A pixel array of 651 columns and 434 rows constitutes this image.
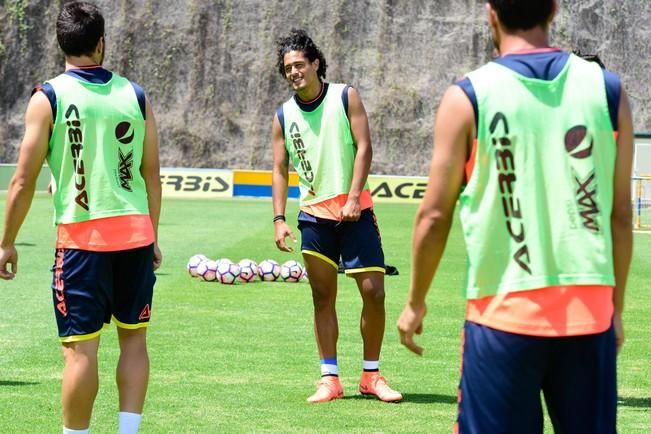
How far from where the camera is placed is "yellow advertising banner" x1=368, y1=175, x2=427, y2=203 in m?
37.9

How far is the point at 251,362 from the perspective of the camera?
31.3ft

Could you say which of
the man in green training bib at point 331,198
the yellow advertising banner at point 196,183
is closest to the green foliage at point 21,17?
the yellow advertising banner at point 196,183

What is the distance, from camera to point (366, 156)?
8094mm

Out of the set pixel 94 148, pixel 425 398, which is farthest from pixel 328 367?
pixel 94 148

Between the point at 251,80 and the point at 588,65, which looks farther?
the point at 251,80

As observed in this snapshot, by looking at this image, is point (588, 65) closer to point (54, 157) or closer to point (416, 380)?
point (54, 157)

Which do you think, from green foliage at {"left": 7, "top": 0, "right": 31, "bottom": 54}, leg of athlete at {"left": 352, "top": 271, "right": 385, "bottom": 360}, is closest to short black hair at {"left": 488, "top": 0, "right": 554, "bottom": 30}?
leg of athlete at {"left": 352, "top": 271, "right": 385, "bottom": 360}

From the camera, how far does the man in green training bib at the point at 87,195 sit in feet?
18.9

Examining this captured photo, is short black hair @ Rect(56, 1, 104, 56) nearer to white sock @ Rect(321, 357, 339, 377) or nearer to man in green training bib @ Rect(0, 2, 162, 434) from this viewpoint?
man in green training bib @ Rect(0, 2, 162, 434)

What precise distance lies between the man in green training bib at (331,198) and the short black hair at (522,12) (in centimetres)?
415

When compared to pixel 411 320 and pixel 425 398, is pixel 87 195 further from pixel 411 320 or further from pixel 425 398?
pixel 425 398

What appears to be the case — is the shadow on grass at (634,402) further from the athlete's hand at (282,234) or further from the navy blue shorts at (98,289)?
the navy blue shorts at (98,289)

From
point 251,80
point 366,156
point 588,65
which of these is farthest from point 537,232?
point 251,80

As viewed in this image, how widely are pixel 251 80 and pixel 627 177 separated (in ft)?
165
